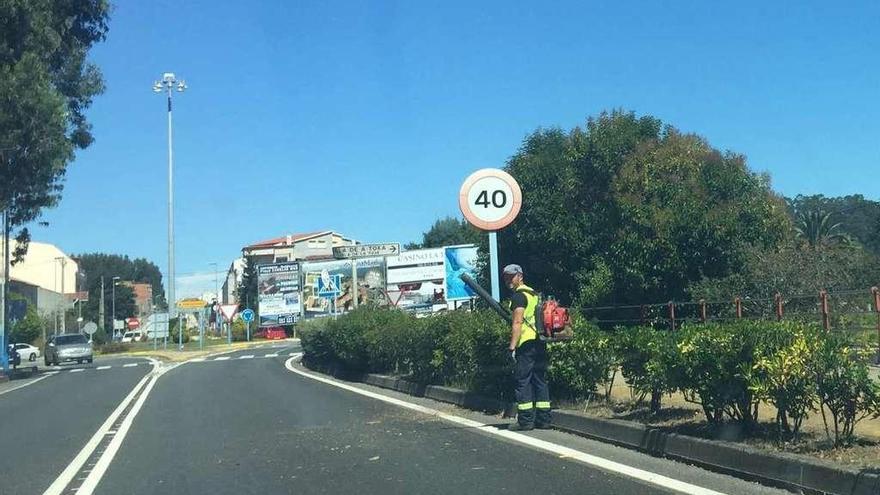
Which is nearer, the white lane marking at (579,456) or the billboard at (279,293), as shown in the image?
the white lane marking at (579,456)

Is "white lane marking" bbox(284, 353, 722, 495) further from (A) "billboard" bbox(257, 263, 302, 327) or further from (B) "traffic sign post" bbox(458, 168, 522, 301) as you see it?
(A) "billboard" bbox(257, 263, 302, 327)

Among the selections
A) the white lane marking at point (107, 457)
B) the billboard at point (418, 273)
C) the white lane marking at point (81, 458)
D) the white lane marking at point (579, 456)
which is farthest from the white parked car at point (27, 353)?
the white lane marking at point (579, 456)

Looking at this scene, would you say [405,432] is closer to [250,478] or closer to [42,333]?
[250,478]

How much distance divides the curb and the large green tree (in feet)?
49.2

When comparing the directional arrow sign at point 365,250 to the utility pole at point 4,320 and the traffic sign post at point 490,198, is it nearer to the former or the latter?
the utility pole at point 4,320

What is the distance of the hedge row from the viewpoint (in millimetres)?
6781

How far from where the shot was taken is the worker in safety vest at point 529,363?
9875 millimetres

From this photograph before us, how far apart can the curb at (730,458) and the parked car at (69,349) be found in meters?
39.0

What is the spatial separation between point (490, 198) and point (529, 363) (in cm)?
251

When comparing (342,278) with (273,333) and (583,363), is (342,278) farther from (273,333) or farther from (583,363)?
(583,363)

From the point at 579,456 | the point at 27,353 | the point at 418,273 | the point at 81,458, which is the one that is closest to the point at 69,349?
the point at 27,353

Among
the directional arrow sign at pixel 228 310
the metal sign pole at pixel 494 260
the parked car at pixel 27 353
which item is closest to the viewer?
the metal sign pole at pixel 494 260

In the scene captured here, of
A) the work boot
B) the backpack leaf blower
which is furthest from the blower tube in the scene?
the work boot

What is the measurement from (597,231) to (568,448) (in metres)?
18.8
